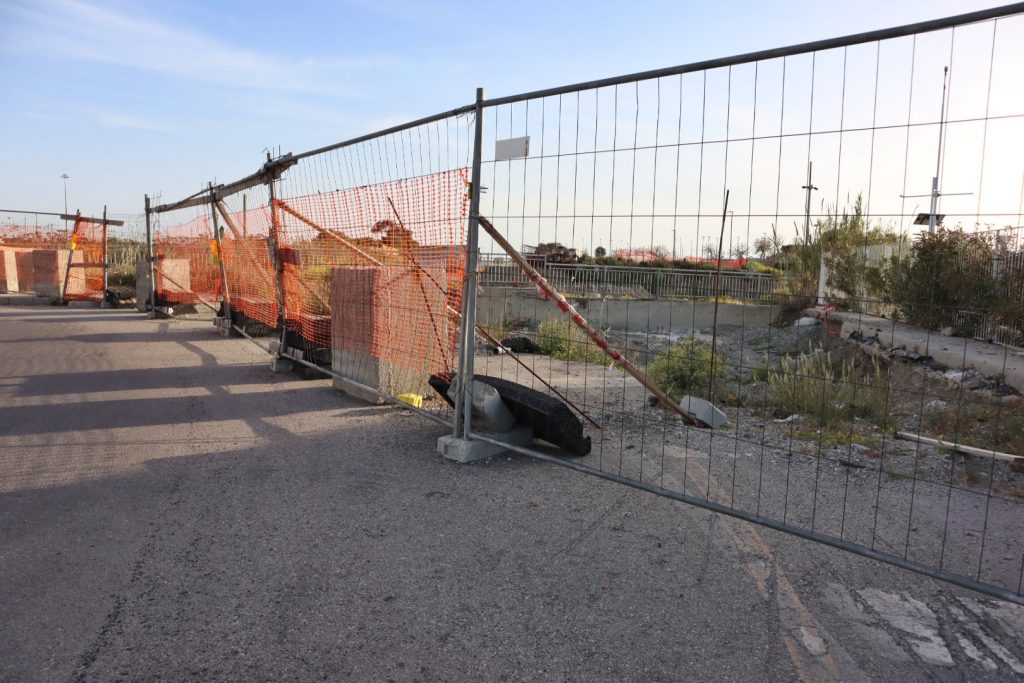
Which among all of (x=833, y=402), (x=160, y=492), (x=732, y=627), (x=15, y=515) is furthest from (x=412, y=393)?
(x=732, y=627)

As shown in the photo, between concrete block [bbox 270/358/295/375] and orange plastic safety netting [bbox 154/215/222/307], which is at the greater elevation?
orange plastic safety netting [bbox 154/215/222/307]

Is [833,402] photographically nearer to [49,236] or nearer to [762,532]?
[762,532]

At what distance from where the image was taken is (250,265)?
486 inches

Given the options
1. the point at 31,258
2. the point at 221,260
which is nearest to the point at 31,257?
the point at 31,258

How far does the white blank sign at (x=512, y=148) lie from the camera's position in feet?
18.0

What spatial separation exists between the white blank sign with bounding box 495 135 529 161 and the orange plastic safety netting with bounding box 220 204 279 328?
5615 mm

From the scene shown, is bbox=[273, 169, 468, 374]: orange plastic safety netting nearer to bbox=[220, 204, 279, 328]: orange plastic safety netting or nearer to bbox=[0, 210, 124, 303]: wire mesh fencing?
bbox=[220, 204, 279, 328]: orange plastic safety netting

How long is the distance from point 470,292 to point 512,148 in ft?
3.95

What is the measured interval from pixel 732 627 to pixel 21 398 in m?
8.26

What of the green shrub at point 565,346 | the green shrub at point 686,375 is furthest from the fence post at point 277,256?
the green shrub at point 686,375

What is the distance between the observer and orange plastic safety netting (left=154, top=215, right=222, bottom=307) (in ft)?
52.5

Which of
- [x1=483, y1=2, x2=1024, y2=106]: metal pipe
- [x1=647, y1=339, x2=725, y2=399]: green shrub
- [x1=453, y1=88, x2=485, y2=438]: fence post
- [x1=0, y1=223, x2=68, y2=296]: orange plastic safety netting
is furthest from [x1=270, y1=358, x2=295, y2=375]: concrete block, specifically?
[x1=0, y1=223, x2=68, y2=296]: orange plastic safety netting

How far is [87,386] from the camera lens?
9055mm

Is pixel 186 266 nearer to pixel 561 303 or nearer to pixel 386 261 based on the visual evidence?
pixel 386 261
